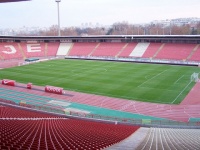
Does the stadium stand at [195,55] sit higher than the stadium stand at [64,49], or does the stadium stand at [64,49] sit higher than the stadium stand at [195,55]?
the stadium stand at [64,49]

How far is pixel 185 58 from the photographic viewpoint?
45000mm

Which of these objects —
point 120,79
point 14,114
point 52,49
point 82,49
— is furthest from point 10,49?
point 14,114

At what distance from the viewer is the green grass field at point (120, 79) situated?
85.3 feet

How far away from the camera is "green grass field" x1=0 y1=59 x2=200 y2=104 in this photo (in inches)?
1023

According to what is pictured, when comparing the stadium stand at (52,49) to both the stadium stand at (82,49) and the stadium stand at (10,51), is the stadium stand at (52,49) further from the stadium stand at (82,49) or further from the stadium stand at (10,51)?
the stadium stand at (10,51)

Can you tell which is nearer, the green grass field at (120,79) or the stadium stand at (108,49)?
the green grass field at (120,79)

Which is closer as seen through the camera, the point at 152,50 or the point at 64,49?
the point at 152,50

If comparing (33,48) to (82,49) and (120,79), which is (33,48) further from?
(120,79)

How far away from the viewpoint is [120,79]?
32719mm

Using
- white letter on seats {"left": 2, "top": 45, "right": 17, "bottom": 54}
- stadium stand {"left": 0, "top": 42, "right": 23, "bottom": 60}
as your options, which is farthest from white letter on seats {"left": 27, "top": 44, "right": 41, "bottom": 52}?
white letter on seats {"left": 2, "top": 45, "right": 17, "bottom": 54}

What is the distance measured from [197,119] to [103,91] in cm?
1094

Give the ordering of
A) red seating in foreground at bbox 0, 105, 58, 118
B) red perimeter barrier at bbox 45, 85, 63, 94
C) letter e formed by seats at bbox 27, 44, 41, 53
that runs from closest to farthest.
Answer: red seating in foreground at bbox 0, 105, 58, 118 → red perimeter barrier at bbox 45, 85, 63, 94 → letter e formed by seats at bbox 27, 44, 41, 53

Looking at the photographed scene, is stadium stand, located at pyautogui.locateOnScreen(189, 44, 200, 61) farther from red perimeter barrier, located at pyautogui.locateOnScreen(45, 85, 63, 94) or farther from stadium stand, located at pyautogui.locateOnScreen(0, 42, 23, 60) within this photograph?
stadium stand, located at pyautogui.locateOnScreen(0, 42, 23, 60)

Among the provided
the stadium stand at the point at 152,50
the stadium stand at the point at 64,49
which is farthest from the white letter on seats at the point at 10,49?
the stadium stand at the point at 152,50
